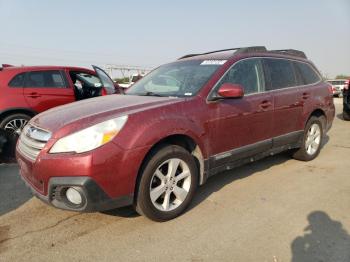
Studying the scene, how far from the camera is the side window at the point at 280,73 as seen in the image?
4.95 meters

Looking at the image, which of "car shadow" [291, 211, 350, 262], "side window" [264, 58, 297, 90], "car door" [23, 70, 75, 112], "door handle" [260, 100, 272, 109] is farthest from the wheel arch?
"car door" [23, 70, 75, 112]

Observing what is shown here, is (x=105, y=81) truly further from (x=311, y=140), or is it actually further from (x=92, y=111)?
(x=311, y=140)

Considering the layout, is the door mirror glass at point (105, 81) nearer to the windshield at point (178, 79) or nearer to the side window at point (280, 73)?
the windshield at point (178, 79)

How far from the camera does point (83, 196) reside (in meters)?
3.10

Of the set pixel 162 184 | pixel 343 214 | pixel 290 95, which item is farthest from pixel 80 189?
pixel 290 95

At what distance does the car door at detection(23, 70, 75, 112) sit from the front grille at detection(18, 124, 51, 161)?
3540mm

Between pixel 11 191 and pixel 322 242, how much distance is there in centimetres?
364

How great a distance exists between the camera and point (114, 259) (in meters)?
2.98

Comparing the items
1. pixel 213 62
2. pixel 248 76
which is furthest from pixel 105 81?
pixel 248 76

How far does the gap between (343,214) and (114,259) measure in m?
2.41

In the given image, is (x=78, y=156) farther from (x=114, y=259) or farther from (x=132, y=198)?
(x=114, y=259)

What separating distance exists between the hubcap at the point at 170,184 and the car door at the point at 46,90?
169 inches

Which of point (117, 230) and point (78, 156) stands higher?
point (78, 156)

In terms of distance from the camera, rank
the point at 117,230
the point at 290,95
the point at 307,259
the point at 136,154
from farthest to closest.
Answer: the point at 290,95, the point at 117,230, the point at 136,154, the point at 307,259
